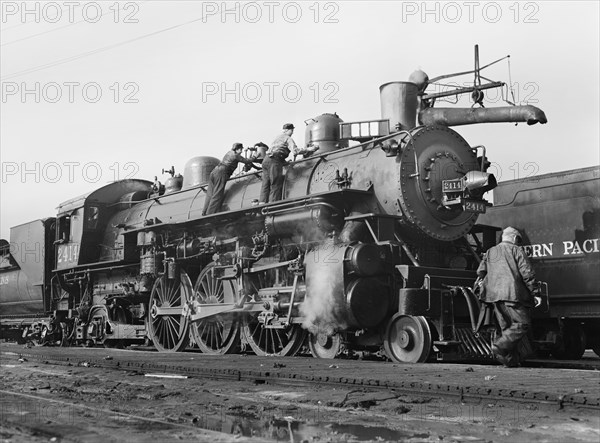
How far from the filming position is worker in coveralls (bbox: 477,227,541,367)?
820 centimetres

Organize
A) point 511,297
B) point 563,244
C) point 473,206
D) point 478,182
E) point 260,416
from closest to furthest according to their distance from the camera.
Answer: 1. point 260,416
2. point 511,297
3. point 478,182
4. point 473,206
5. point 563,244

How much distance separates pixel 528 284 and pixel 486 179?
2.23 meters

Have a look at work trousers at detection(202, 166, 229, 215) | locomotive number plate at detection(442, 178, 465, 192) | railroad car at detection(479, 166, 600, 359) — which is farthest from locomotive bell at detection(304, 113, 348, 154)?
railroad car at detection(479, 166, 600, 359)

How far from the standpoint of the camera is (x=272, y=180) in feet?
37.7

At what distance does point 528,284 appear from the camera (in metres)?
8.25

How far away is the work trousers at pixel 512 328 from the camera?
8.18 metres

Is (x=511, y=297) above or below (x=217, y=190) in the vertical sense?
below

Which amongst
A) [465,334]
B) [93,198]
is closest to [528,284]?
[465,334]

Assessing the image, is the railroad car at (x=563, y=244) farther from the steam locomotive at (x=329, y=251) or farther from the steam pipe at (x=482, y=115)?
the steam pipe at (x=482, y=115)

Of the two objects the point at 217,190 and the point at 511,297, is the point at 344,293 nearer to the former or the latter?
the point at 511,297

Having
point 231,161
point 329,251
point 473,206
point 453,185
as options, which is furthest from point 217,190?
point 473,206

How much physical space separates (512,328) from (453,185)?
2705 mm

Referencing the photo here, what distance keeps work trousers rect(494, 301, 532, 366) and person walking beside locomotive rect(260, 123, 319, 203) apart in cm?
425

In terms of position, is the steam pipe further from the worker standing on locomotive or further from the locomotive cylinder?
the locomotive cylinder
